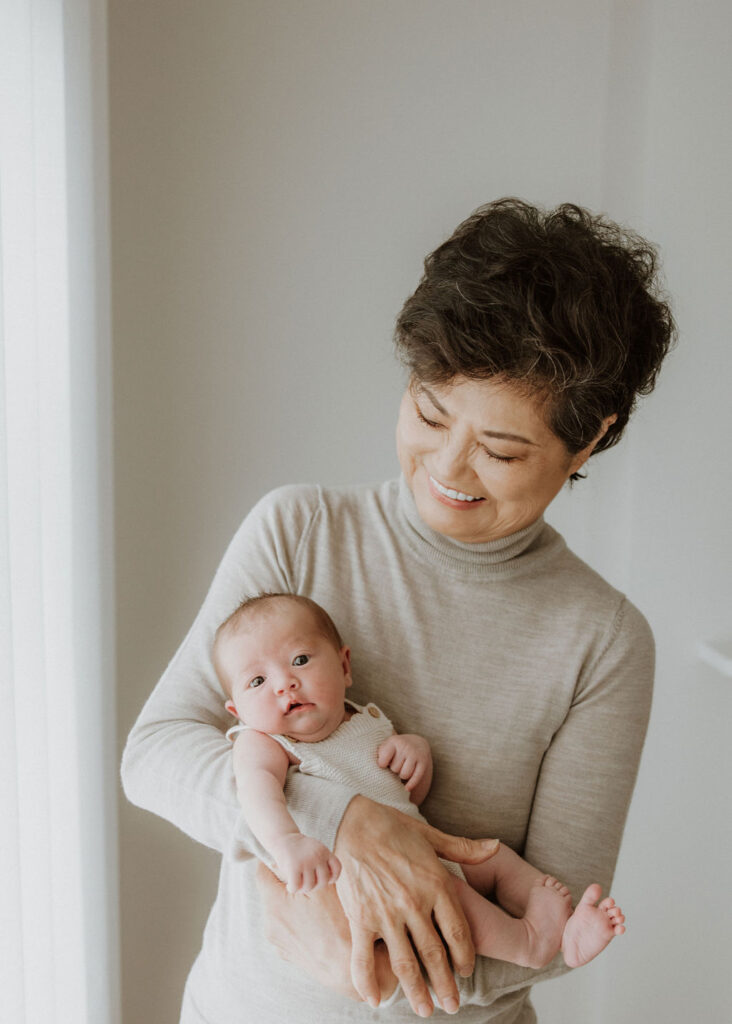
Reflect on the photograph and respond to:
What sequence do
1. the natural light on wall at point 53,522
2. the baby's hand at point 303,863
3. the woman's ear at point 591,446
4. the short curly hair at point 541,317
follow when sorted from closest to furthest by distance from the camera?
1. the baby's hand at point 303,863
2. the short curly hair at point 541,317
3. the woman's ear at point 591,446
4. the natural light on wall at point 53,522

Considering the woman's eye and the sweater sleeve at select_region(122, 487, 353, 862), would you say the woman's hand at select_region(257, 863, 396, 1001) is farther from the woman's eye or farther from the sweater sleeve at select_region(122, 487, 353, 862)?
the woman's eye

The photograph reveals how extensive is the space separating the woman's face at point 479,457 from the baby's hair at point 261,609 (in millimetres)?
181

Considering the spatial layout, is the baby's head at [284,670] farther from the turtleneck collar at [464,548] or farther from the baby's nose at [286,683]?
the turtleneck collar at [464,548]

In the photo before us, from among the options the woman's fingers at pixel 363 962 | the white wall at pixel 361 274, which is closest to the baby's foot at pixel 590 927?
the woman's fingers at pixel 363 962

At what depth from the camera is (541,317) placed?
1.00 m

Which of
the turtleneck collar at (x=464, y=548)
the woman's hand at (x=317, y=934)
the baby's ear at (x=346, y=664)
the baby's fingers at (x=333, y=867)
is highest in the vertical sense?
the turtleneck collar at (x=464, y=548)

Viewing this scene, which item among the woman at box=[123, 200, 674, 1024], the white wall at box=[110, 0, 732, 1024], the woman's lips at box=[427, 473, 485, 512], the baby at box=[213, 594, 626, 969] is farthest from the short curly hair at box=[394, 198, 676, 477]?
the white wall at box=[110, 0, 732, 1024]

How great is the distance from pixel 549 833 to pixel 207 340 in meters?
1.27

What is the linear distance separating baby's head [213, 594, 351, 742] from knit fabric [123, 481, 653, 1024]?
0.18ft

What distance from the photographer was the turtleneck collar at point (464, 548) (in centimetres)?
124

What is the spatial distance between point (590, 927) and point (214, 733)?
483 mm

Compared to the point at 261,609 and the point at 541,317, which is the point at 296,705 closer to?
the point at 261,609

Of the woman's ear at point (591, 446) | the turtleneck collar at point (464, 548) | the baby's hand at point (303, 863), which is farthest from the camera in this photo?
the turtleneck collar at point (464, 548)

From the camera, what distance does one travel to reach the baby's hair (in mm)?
1160
